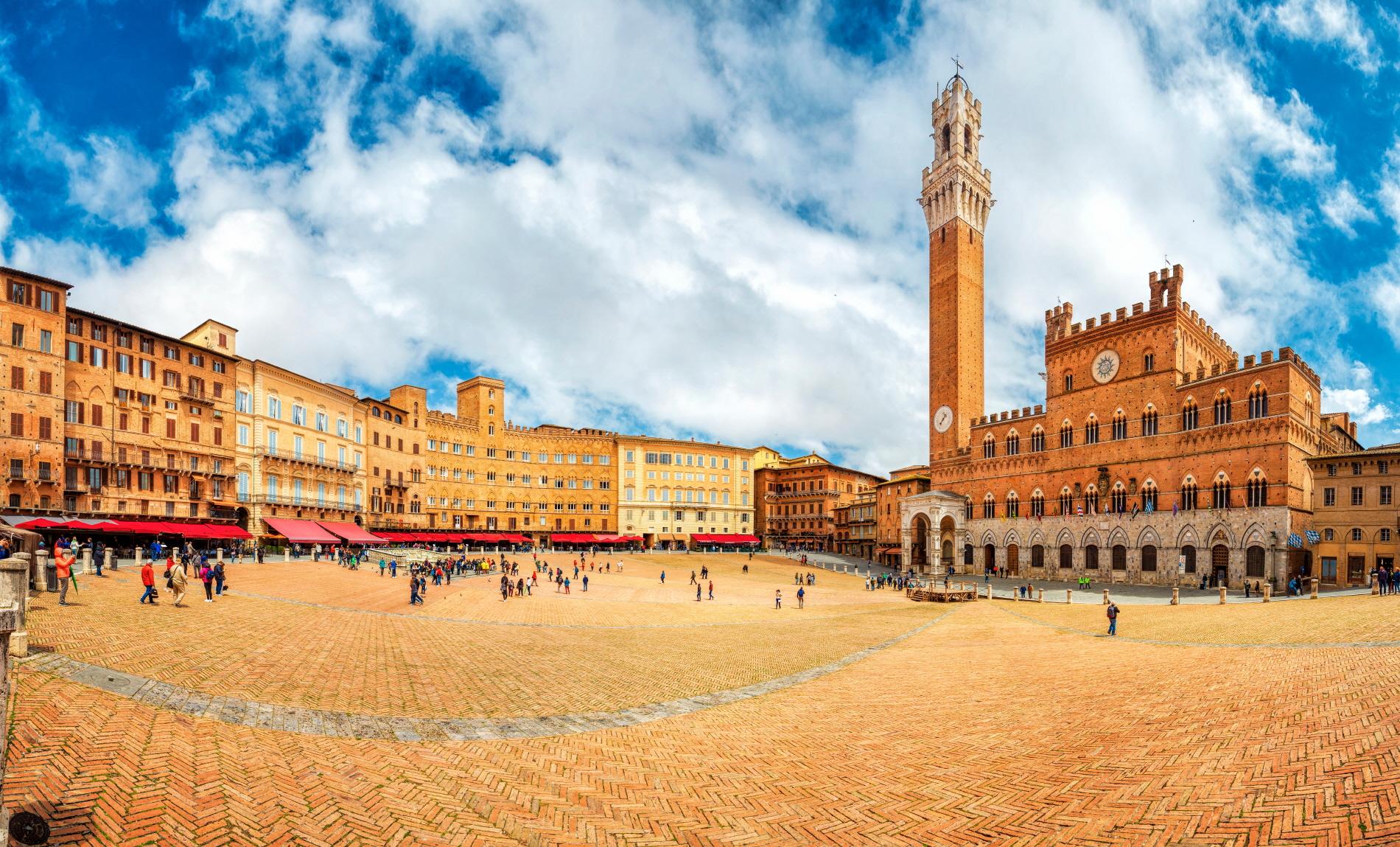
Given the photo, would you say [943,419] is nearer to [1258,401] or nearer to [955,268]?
[955,268]

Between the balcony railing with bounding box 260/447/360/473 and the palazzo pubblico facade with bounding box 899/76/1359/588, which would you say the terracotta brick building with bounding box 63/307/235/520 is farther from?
A: the palazzo pubblico facade with bounding box 899/76/1359/588

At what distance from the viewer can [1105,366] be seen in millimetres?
52656

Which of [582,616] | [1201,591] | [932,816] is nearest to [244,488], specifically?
[582,616]

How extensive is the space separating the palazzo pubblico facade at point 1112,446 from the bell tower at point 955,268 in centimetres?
17

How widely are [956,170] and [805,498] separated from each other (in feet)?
143

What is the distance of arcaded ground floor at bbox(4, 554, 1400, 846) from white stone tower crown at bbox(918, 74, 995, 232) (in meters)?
53.7

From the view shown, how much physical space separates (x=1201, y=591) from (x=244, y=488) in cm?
6414

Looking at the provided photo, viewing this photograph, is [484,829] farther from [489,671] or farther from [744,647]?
[744,647]

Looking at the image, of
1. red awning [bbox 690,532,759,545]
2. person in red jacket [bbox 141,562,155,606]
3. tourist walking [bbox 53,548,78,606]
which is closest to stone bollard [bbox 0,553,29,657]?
tourist walking [bbox 53,548,78,606]

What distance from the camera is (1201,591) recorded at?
4212cm

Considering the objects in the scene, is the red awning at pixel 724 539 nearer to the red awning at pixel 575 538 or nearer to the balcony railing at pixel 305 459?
the red awning at pixel 575 538

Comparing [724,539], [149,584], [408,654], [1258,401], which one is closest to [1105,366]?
[1258,401]

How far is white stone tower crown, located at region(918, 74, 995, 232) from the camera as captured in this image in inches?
2685

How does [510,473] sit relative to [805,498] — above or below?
Result: above
